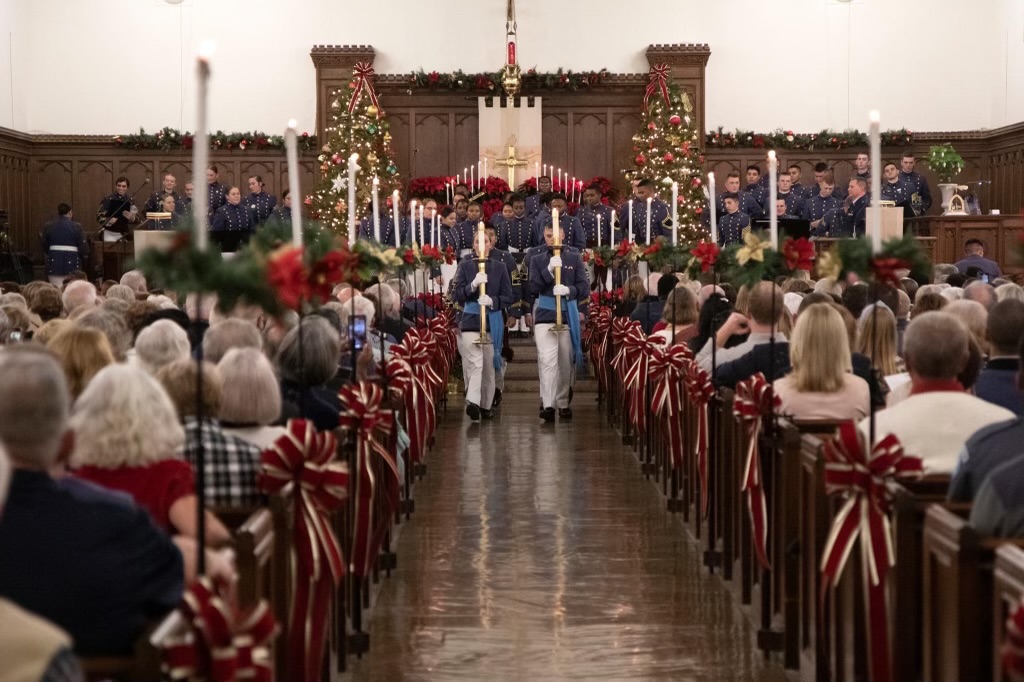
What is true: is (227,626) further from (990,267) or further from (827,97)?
(827,97)

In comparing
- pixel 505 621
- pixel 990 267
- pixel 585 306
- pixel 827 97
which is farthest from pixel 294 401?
pixel 827 97

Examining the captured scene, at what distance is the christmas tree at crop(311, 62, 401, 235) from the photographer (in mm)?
20969

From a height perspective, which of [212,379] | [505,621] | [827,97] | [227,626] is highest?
[827,97]

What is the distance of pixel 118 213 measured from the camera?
70.2 feet

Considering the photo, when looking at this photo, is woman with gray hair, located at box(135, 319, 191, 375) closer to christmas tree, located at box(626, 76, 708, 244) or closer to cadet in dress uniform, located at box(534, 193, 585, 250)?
cadet in dress uniform, located at box(534, 193, 585, 250)

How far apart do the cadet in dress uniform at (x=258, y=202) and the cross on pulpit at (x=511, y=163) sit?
149 inches

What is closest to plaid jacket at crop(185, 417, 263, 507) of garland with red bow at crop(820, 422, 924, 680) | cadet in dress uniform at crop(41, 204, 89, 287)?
garland with red bow at crop(820, 422, 924, 680)

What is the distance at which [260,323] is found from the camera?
8.95 metres

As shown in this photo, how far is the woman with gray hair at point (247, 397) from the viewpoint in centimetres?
486

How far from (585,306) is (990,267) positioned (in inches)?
207

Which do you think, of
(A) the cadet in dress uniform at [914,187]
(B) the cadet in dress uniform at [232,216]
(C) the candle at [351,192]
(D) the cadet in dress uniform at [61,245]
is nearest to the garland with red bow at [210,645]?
(C) the candle at [351,192]

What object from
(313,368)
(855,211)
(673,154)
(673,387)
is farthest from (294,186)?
(673,154)

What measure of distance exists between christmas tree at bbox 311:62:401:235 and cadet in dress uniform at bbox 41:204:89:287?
140 inches

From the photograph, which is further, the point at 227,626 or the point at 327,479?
the point at 327,479
